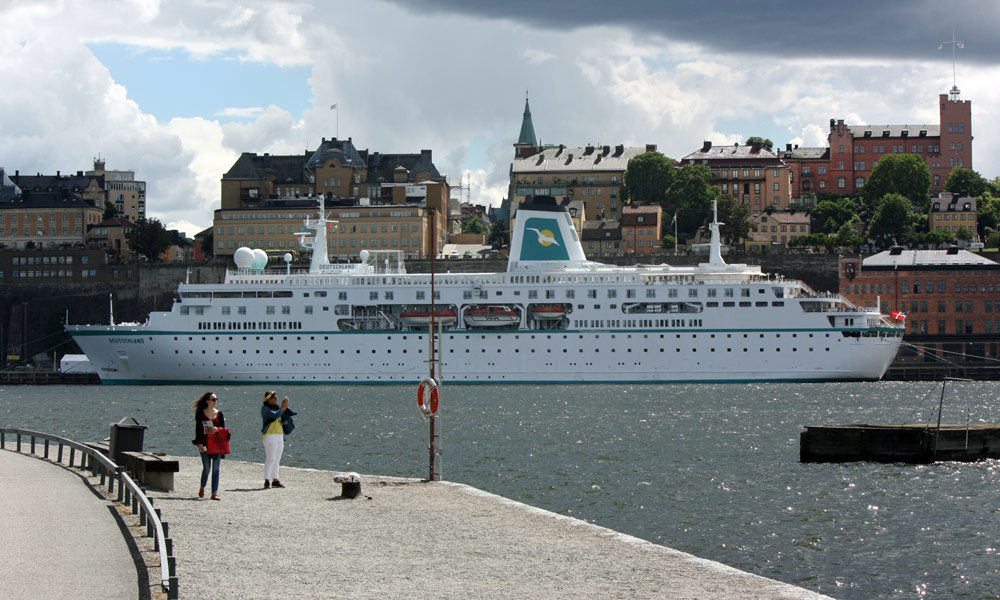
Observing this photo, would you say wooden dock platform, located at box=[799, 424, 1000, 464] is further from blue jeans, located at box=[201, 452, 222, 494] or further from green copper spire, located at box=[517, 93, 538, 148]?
green copper spire, located at box=[517, 93, 538, 148]

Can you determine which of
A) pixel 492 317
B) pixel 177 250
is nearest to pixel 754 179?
pixel 177 250

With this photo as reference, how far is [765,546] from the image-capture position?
744 inches

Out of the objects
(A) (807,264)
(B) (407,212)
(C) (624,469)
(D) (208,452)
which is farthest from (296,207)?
(D) (208,452)

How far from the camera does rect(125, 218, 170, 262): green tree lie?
10056 cm

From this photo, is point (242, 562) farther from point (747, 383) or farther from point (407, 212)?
point (407, 212)

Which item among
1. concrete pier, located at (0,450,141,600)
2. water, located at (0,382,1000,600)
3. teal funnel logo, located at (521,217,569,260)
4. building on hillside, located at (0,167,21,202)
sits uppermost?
building on hillside, located at (0,167,21,202)

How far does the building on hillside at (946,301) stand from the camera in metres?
77.7

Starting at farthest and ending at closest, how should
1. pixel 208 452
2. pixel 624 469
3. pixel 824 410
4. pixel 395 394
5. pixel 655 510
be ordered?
pixel 395 394 < pixel 824 410 < pixel 624 469 < pixel 655 510 < pixel 208 452

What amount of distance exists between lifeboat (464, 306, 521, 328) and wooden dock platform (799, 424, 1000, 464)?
34.5m

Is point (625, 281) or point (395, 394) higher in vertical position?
point (625, 281)

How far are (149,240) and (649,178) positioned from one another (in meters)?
40.4

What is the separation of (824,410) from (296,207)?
62299 millimetres

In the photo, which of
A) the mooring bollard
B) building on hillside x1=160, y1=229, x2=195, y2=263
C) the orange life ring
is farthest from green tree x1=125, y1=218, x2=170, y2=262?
the mooring bollard

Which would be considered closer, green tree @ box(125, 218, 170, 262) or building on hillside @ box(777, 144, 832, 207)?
green tree @ box(125, 218, 170, 262)
